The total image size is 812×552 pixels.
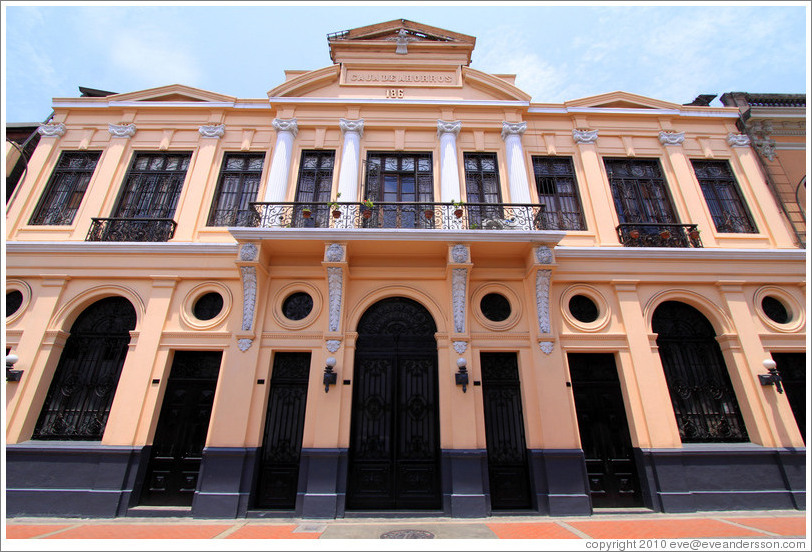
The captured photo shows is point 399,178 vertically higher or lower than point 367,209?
higher

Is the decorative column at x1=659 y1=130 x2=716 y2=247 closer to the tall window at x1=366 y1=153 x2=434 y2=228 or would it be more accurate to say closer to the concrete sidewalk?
the concrete sidewalk

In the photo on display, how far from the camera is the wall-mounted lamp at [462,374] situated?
822cm

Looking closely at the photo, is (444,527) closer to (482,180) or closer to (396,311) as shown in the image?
(396,311)

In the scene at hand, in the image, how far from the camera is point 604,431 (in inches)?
335

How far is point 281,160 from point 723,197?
12662mm

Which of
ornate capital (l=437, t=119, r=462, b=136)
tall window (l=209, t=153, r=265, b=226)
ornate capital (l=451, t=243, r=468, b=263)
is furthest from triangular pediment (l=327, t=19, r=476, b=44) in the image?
ornate capital (l=451, t=243, r=468, b=263)

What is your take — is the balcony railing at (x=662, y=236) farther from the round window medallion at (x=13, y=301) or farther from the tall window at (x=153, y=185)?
the round window medallion at (x=13, y=301)

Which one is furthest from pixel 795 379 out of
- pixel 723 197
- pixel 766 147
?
pixel 766 147

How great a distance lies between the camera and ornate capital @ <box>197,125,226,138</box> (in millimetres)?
11055

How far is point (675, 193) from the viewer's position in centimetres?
1059

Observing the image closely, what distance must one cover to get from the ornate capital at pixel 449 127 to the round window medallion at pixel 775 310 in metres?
9.09

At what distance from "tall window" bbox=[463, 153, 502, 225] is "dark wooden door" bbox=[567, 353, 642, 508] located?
14.8 feet

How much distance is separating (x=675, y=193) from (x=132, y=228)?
1489 cm

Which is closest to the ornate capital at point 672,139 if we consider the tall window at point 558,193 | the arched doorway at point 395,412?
the tall window at point 558,193
